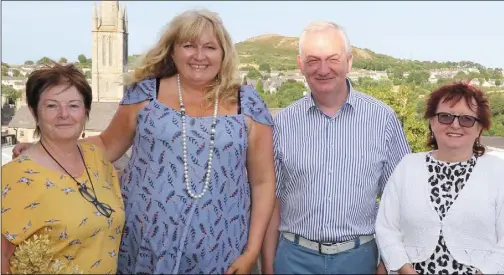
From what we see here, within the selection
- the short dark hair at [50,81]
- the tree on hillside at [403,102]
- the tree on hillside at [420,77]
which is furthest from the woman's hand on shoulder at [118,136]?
the tree on hillside at [403,102]

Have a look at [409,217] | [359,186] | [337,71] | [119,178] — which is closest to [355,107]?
[337,71]

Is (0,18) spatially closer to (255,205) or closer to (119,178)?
(119,178)

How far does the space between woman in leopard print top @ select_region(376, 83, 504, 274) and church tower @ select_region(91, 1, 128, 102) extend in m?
78.9

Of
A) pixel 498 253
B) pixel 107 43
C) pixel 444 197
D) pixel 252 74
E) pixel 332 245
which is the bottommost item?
pixel 107 43

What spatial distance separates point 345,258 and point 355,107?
0.82m

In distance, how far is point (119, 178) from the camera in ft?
9.83

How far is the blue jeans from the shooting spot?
10.0 feet

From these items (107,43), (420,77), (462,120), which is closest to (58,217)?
(462,120)

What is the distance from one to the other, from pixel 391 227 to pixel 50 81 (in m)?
1.76

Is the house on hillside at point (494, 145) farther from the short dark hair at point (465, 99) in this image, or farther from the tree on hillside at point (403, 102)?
the tree on hillside at point (403, 102)

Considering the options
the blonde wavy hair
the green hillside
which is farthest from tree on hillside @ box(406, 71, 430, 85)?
the blonde wavy hair

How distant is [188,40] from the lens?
281 cm

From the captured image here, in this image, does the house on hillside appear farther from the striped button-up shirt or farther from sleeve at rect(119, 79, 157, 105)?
sleeve at rect(119, 79, 157, 105)

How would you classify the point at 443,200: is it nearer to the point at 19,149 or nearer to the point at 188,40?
the point at 188,40
